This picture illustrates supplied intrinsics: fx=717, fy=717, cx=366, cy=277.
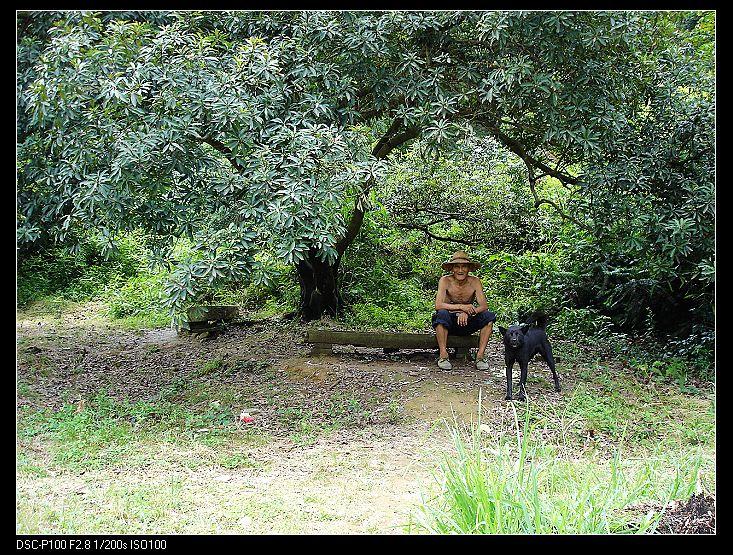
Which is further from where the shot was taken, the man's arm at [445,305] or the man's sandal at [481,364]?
the man's sandal at [481,364]

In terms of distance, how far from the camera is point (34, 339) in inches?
360

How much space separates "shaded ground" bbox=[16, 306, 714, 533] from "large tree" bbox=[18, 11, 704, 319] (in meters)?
1.19

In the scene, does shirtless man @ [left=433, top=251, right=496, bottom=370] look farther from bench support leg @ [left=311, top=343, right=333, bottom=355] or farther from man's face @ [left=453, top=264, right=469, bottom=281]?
bench support leg @ [left=311, top=343, right=333, bottom=355]

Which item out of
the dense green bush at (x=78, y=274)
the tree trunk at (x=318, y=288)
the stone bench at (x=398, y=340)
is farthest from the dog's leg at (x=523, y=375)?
the dense green bush at (x=78, y=274)

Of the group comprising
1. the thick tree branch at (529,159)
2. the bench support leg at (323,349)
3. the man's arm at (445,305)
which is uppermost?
the thick tree branch at (529,159)

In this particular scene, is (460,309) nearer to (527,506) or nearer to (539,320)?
(539,320)

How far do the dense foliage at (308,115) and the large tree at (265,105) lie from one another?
0.02m

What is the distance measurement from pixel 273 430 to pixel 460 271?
7.88ft

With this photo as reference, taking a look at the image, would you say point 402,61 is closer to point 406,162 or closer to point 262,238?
Result: point 262,238

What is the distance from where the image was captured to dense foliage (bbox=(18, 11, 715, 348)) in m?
4.71

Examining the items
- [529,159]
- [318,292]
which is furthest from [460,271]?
[318,292]

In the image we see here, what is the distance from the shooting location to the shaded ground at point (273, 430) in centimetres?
377

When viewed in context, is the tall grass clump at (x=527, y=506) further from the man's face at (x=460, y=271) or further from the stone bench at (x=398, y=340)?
the stone bench at (x=398, y=340)

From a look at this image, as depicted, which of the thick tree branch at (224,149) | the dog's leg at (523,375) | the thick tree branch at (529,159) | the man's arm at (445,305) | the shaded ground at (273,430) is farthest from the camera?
the thick tree branch at (529,159)
